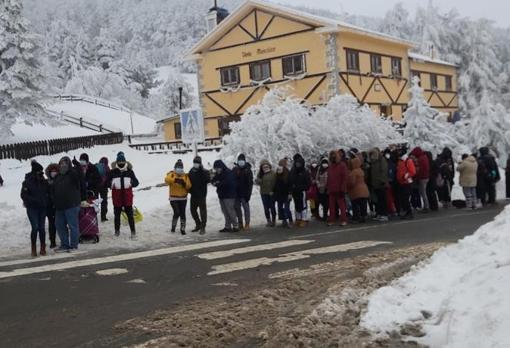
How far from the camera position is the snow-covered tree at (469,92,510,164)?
30031 mm

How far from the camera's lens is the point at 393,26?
67.2 meters

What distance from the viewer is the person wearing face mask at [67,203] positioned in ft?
36.5

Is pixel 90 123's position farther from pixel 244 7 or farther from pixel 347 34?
pixel 347 34

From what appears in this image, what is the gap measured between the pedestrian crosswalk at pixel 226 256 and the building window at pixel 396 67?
25900mm

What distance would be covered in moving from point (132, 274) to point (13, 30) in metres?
30.1

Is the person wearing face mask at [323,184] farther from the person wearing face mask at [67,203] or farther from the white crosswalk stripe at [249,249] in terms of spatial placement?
the person wearing face mask at [67,203]

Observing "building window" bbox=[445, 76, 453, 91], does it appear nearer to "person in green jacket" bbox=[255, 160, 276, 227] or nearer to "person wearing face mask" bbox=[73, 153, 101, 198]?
"person in green jacket" bbox=[255, 160, 276, 227]

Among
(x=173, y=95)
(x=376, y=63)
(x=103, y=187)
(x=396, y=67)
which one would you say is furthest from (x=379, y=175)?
(x=173, y=95)

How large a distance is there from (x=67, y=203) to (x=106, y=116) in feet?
152

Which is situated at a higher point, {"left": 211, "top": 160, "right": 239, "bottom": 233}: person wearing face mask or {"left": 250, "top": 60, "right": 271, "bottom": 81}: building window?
{"left": 250, "top": 60, "right": 271, "bottom": 81}: building window

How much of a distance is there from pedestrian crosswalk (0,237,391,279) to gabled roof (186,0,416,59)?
20.1 meters

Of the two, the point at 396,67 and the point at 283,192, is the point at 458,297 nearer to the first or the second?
the point at 283,192

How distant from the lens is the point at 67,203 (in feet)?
36.6

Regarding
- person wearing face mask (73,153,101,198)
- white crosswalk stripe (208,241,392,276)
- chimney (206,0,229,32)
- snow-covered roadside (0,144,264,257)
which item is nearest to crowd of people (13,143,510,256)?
person wearing face mask (73,153,101,198)
